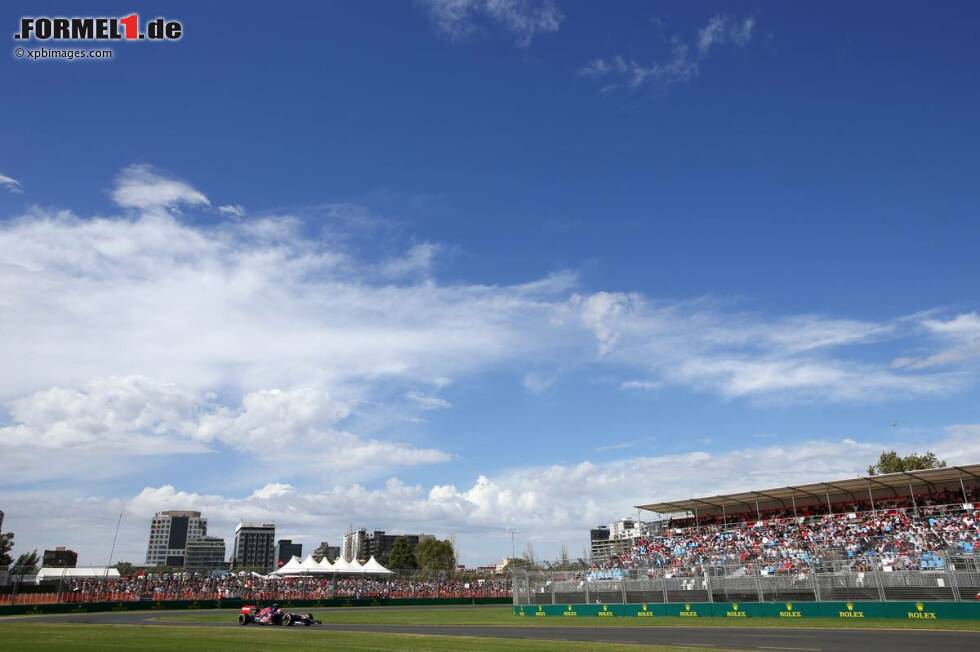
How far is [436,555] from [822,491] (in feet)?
366

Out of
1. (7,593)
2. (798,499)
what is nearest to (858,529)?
(798,499)

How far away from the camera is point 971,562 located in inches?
1102

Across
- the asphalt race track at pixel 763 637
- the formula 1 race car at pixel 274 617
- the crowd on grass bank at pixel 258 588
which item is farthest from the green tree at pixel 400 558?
the asphalt race track at pixel 763 637

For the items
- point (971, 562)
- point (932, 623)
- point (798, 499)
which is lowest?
point (932, 623)

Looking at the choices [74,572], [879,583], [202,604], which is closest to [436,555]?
[74,572]

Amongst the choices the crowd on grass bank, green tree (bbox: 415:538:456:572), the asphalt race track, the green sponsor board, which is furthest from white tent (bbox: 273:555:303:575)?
green tree (bbox: 415:538:456:572)

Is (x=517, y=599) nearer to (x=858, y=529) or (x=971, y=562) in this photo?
(x=858, y=529)

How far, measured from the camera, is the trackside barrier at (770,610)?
28477mm

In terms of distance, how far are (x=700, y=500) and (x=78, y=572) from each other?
9796 cm

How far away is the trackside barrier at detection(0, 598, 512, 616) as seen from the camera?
49.0m

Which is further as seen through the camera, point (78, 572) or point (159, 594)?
point (78, 572)

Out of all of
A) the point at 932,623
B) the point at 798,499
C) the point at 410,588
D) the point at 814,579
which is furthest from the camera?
the point at 410,588

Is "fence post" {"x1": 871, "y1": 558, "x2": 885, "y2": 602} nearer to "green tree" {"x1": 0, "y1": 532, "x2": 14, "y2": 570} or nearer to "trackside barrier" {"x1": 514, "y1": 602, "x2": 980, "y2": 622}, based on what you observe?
"trackside barrier" {"x1": 514, "y1": 602, "x2": 980, "y2": 622}

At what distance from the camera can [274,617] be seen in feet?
113
